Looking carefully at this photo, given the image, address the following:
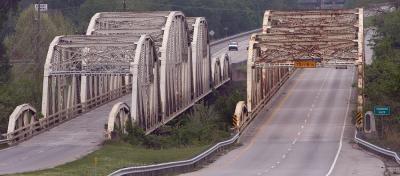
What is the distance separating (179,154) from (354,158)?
8494 millimetres

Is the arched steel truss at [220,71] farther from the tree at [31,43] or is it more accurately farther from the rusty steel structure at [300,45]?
the tree at [31,43]

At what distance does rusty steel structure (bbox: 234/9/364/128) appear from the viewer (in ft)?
253

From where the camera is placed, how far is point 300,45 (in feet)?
269

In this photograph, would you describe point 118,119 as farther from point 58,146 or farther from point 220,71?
point 220,71

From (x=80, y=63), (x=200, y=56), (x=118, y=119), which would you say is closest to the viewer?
(x=118, y=119)

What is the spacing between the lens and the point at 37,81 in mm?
82000

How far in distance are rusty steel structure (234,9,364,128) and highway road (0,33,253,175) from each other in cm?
982

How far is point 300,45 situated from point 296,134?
578 inches

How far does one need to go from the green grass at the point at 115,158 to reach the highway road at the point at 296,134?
1904 mm

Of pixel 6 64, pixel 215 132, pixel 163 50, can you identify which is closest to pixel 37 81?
pixel 6 64

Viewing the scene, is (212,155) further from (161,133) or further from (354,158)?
(161,133)

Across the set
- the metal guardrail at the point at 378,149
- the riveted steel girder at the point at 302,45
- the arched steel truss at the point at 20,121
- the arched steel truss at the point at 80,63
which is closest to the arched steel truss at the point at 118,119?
the arched steel truss at the point at 80,63

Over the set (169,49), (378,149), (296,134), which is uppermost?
(169,49)

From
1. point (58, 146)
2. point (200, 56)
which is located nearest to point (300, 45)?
point (200, 56)
